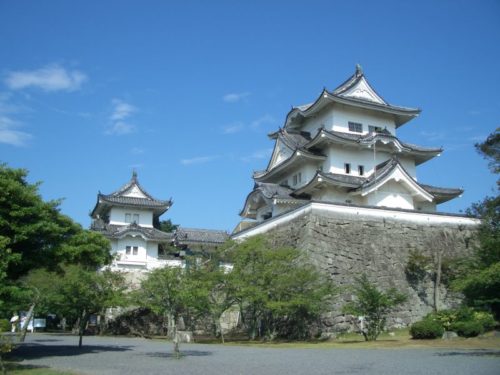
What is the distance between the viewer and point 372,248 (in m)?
26.4

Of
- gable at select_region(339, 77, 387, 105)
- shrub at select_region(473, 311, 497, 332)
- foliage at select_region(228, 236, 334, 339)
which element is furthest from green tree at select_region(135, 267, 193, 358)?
gable at select_region(339, 77, 387, 105)

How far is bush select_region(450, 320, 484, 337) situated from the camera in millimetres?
19500

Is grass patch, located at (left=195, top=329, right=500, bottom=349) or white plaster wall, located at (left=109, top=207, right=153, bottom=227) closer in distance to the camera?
grass patch, located at (left=195, top=329, right=500, bottom=349)

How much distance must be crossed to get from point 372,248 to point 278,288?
6685 mm

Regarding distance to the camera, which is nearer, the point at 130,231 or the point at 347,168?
Result: the point at 347,168

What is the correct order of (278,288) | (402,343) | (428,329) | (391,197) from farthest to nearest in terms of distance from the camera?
(391,197)
(278,288)
(428,329)
(402,343)

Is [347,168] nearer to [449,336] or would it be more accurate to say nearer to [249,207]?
[249,207]

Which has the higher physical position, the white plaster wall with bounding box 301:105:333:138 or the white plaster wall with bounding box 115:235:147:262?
the white plaster wall with bounding box 301:105:333:138

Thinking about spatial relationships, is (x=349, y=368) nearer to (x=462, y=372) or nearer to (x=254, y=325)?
(x=462, y=372)

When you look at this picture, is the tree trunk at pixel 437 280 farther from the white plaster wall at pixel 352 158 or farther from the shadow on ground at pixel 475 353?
the shadow on ground at pixel 475 353

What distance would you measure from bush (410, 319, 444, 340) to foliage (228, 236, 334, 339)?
3954mm

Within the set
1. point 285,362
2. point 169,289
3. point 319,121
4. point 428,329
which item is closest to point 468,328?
point 428,329

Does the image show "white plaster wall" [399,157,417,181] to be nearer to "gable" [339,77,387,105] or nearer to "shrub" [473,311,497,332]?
"gable" [339,77,387,105]

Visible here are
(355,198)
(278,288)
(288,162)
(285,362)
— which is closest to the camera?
(285,362)
